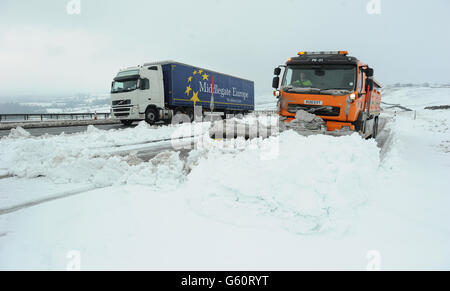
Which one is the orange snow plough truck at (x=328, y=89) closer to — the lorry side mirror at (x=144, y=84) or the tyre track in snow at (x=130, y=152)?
the tyre track in snow at (x=130, y=152)

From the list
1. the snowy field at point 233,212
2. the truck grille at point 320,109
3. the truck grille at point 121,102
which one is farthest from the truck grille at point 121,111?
the truck grille at point 320,109

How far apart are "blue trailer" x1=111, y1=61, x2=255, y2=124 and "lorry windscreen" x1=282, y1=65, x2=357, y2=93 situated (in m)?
7.48

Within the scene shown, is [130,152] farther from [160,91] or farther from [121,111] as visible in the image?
[160,91]

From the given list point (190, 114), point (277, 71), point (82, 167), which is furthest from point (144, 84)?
point (82, 167)

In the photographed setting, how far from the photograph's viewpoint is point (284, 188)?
10.4 feet

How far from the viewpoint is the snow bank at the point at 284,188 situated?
9.63 feet

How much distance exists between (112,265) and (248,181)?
186 centimetres

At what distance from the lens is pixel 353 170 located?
360 centimetres

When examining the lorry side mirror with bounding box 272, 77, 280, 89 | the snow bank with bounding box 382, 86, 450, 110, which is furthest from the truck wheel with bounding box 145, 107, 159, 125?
the snow bank with bounding box 382, 86, 450, 110

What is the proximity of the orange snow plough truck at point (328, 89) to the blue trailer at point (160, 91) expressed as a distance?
7616 mm

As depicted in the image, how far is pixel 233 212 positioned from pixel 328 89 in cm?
554

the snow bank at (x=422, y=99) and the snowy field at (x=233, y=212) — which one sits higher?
the snow bank at (x=422, y=99)

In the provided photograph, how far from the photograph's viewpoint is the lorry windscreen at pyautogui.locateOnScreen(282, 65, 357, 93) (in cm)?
709
